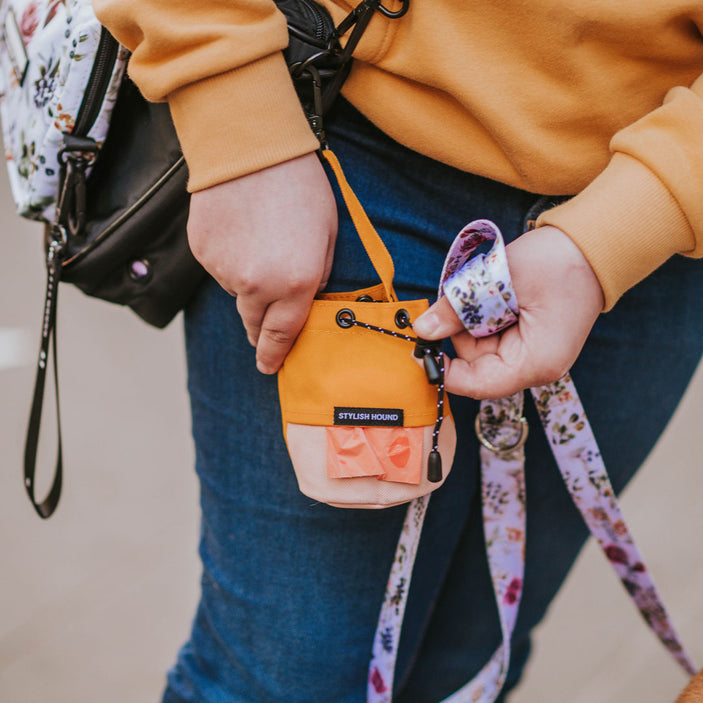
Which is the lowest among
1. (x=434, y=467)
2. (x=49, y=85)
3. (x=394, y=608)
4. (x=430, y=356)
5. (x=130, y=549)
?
(x=130, y=549)

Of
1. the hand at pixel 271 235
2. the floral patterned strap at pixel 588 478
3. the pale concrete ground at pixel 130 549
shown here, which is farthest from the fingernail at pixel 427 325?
the pale concrete ground at pixel 130 549

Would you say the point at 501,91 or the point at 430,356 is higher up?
the point at 501,91

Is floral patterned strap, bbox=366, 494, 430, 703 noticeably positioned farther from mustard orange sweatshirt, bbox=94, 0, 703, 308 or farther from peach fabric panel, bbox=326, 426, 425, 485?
mustard orange sweatshirt, bbox=94, 0, 703, 308

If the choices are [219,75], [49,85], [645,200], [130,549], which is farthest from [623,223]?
[130,549]

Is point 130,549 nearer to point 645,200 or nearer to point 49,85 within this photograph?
point 49,85

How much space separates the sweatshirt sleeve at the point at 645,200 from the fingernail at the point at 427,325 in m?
0.14

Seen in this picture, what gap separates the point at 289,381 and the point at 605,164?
394 mm

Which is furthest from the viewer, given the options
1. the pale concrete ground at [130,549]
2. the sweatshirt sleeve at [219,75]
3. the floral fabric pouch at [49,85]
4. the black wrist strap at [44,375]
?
the pale concrete ground at [130,549]

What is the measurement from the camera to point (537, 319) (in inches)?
27.2

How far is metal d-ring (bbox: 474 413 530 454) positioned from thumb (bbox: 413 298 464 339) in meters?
0.21

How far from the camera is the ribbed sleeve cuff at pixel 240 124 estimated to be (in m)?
0.69

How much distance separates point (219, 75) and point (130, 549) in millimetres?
1536

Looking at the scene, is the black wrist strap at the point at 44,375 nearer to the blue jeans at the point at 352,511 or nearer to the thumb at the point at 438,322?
the blue jeans at the point at 352,511

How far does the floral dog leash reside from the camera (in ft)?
2.83
